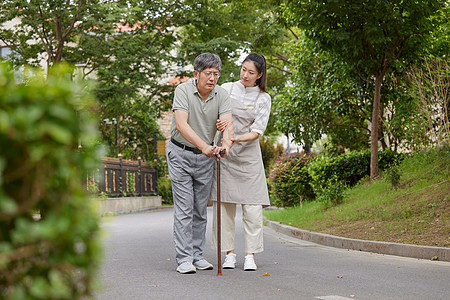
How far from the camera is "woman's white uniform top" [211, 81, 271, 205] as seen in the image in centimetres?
616

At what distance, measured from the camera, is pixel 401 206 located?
32.9 ft

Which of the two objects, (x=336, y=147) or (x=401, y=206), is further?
(x=336, y=147)

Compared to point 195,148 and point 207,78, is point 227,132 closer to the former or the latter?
point 195,148

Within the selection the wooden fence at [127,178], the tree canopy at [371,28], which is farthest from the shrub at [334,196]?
the wooden fence at [127,178]

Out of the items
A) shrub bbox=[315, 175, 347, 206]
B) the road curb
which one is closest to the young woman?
the road curb

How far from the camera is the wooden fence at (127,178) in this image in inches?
834

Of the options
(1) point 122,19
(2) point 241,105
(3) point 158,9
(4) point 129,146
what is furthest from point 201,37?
(2) point 241,105

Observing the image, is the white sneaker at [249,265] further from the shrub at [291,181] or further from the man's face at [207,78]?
the shrub at [291,181]

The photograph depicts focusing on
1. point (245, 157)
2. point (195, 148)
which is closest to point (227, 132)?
point (195, 148)

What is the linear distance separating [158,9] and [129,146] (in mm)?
13108

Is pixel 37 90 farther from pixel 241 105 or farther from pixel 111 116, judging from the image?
pixel 111 116

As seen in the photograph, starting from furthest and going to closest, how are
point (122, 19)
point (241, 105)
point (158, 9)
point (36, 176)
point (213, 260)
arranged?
point (158, 9), point (122, 19), point (213, 260), point (241, 105), point (36, 176)

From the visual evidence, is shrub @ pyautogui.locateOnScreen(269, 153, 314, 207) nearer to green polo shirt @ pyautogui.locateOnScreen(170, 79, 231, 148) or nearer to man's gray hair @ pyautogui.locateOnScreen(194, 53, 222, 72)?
green polo shirt @ pyautogui.locateOnScreen(170, 79, 231, 148)

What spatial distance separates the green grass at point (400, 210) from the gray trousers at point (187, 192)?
3.41 m
